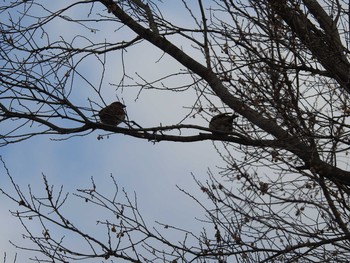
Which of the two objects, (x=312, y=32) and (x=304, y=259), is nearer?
(x=304, y=259)

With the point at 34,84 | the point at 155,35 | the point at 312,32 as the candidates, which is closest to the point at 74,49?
the point at 155,35

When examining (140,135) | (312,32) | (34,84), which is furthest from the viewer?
(312,32)

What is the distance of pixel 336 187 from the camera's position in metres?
6.33

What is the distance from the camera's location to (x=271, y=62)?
5.88 metres

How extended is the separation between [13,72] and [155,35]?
6.40ft

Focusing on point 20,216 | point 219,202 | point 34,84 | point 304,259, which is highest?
point 34,84

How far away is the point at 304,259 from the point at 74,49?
3.83 metres

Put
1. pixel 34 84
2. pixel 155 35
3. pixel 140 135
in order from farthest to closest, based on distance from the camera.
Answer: pixel 155 35 → pixel 140 135 → pixel 34 84

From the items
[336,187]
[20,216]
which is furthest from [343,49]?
[20,216]

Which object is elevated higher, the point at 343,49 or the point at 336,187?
the point at 343,49

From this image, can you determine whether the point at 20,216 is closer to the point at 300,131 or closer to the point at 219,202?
the point at 219,202

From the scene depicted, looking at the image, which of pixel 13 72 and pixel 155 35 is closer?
pixel 13 72

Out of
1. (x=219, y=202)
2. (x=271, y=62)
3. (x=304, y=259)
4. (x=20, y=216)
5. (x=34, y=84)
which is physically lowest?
(x=304, y=259)

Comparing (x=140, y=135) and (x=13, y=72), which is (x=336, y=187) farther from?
(x=13, y=72)
